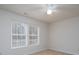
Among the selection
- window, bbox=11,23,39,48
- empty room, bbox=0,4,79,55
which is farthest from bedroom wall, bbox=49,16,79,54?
window, bbox=11,23,39,48

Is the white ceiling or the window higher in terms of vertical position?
the white ceiling

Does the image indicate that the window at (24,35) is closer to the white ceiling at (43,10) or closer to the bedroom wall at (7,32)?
the bedroom wall at (7,32)

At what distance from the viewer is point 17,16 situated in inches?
50.9

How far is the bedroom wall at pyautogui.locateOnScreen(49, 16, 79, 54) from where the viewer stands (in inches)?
52.4

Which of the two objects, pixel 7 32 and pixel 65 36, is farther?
pixel 65 36

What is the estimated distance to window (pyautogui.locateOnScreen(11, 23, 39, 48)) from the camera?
1306 mm

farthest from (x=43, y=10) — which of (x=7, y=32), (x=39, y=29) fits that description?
(x=7, y=32)

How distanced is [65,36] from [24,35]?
28.4 inches

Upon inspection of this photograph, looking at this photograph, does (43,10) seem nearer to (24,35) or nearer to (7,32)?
(24,35)

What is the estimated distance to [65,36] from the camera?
4.54 feet

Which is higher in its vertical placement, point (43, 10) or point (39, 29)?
point (43, 10)

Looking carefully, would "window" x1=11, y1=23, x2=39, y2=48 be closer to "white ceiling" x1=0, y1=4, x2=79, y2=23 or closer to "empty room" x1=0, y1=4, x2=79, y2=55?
"empty room" x1=0, y1=4, x2=79, y2=55

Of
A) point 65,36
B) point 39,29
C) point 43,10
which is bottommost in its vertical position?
point 65,36
